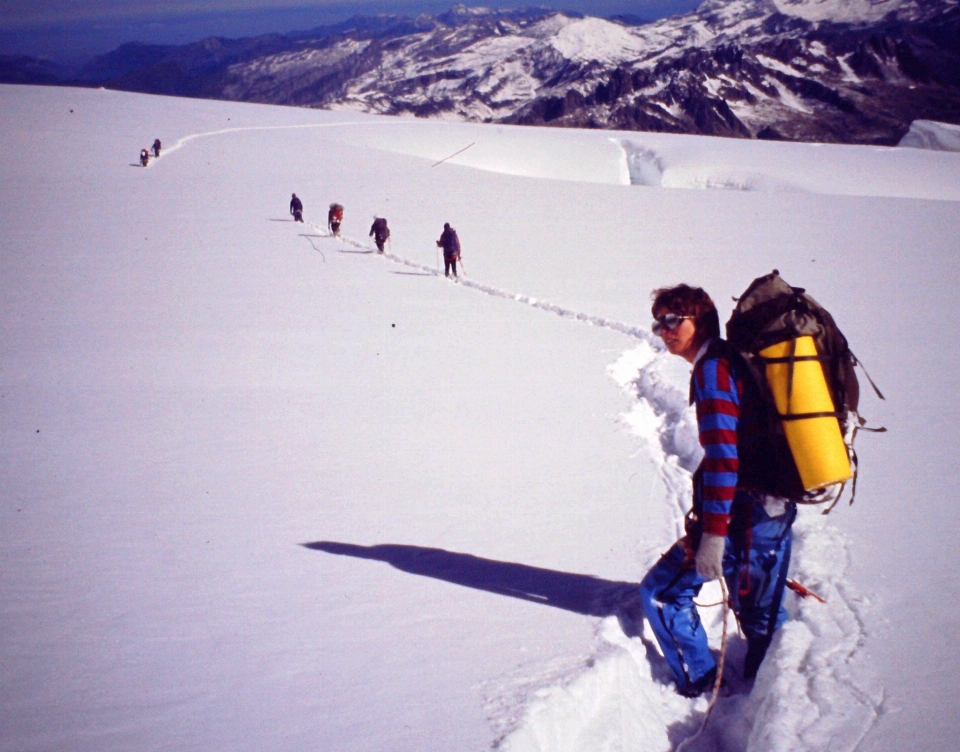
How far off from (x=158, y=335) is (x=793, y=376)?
8.92m

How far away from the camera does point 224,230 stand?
18.1 meters

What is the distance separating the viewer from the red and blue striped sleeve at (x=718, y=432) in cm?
238

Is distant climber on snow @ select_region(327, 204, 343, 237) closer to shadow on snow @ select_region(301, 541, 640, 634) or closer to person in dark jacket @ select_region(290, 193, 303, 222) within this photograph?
person in dark jacket @ select_region(290, 193, 303, 222)

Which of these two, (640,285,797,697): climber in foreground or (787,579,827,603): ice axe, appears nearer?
(640,285,797,697): climber in foreground

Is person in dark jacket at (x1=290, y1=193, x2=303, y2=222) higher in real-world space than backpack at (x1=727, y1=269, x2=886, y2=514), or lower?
lower

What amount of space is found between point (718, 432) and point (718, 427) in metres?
0.02

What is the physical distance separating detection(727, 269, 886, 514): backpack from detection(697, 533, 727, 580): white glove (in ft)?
0.98

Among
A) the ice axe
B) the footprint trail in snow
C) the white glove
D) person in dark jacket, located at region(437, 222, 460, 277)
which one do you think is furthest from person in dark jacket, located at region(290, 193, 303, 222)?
the white glove

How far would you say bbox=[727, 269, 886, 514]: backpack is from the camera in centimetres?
235

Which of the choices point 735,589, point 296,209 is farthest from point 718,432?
point 296,209

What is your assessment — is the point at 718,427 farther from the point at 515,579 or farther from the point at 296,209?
the point at 296,209

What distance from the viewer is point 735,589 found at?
2.80m

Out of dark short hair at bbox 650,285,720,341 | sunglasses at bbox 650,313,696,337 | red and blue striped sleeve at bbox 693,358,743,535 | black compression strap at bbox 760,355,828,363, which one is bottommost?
red and blue striped sleeve at bbox 693,358,743,535

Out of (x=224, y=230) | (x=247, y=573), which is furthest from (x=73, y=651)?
(x=224, y=230)
